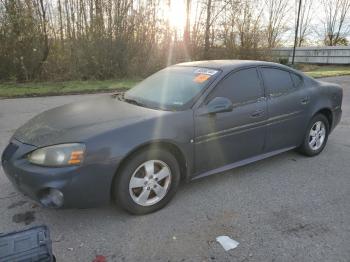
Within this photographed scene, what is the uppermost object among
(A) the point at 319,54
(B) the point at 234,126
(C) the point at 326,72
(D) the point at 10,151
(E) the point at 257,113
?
(A) the point at 319,54

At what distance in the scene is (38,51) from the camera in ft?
43.1


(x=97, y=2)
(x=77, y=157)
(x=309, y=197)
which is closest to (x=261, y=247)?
(x=309, y=197)

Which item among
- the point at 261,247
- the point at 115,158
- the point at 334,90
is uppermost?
the point at 334,90

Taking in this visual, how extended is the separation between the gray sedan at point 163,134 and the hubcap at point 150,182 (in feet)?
0.03

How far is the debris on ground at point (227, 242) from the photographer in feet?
8.75

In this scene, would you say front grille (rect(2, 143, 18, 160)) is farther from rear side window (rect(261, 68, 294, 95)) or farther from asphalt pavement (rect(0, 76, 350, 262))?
rear side window (rect(261, 68, 294, 95))

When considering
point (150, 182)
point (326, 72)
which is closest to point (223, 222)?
point (150, 182)

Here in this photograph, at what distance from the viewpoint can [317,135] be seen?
4746mm

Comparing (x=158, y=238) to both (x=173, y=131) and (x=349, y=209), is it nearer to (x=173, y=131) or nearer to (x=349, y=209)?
(x=173, y=131)

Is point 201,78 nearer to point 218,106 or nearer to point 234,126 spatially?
Result: point 218,106

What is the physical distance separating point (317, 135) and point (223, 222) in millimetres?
2502

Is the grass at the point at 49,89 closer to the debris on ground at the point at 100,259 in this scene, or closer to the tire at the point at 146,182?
the tire at the point at 146,182

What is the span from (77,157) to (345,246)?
2366 millimetres

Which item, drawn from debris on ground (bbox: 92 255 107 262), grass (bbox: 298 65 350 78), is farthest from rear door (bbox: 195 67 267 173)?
grass (bbox: 298 65 350 78)
